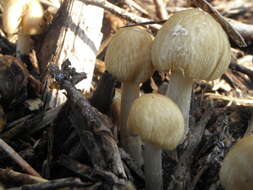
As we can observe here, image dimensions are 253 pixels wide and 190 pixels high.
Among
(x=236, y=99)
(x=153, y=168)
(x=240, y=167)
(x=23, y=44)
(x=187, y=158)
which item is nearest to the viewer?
(x=240, y=167)

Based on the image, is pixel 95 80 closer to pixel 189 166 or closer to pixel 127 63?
pixel 127 63

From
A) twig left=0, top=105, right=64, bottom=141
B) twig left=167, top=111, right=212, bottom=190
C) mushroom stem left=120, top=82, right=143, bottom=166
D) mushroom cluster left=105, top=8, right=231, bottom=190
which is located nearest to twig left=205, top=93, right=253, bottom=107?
twig left=167, top=111, right=212, bottom=190

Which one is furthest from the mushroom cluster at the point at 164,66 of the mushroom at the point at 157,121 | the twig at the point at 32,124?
the twig at the point at 32,124

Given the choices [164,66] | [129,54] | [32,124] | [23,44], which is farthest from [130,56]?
[23,44]

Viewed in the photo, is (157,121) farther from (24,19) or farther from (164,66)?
(24,19)

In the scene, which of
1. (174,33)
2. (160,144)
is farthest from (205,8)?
(160,144)

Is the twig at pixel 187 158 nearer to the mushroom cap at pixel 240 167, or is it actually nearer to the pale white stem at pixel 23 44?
the mushroom cap at pixel 240 167

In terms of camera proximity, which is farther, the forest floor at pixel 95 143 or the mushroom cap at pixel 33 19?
the mushroom cap at pixel 33 19
